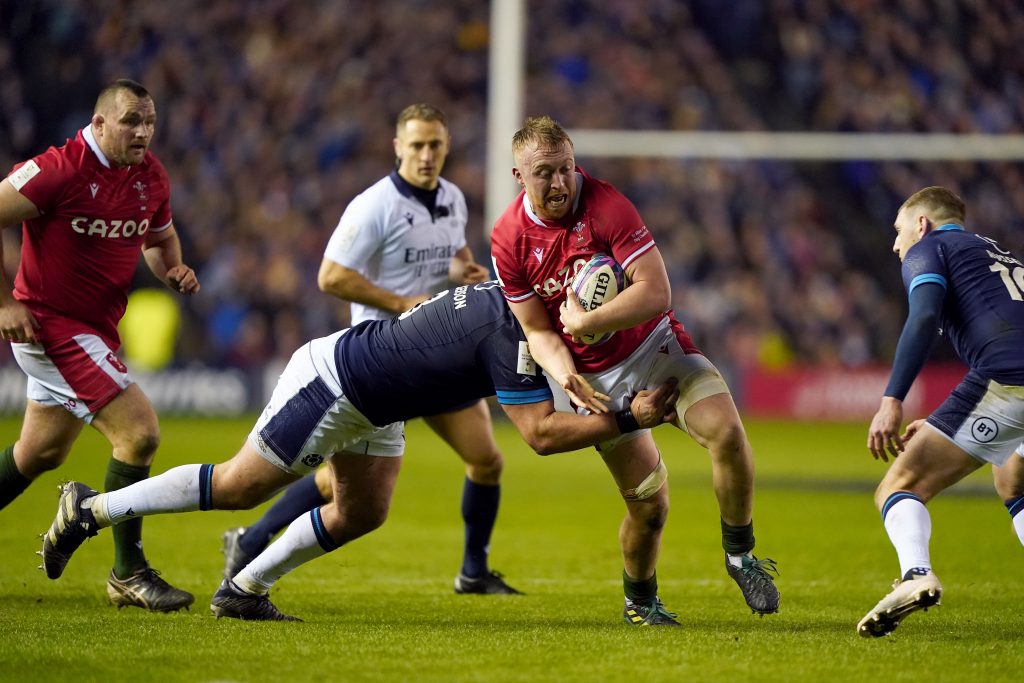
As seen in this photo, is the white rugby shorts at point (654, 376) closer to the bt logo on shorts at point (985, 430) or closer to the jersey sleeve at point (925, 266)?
the jersey sleeve at point (925, 266)

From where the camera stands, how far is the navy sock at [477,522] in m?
7.38

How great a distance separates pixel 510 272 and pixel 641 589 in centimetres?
165

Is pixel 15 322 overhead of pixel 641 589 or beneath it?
overhead

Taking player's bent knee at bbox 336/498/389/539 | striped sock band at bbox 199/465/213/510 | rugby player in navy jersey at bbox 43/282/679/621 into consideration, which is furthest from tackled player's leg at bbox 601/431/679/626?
striped sock band at bbox 199/465/213/510

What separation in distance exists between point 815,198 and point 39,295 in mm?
16014

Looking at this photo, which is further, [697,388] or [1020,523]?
[1020,523]

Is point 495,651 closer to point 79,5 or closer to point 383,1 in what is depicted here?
point 79,5

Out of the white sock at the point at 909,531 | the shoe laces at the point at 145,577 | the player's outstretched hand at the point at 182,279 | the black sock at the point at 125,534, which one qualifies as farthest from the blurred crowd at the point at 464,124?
the shoe laces at the point at 145,577

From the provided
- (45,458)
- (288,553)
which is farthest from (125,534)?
(288,553)

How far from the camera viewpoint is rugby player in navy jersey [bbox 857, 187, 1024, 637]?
540cm

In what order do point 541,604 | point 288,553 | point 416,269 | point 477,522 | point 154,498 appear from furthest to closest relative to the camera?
point 416,269 < point 477,522 < point 541,604 < point 288,553 < point 154,498

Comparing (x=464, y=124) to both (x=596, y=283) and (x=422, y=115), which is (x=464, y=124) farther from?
(x=596, y=283)

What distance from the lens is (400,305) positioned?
7.32 m

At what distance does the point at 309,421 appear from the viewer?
5.74 meters
